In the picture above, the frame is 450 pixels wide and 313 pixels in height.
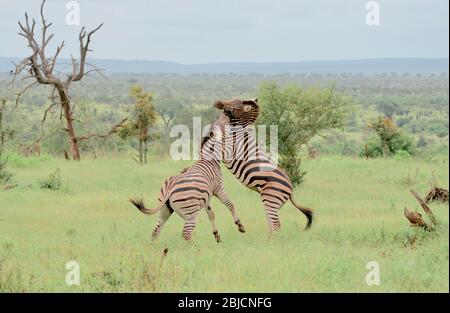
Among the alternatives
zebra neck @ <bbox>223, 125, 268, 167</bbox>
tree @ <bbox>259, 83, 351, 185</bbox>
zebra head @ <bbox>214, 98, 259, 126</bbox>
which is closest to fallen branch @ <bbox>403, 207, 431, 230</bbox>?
zebra neck @ <bbox>223, 125, 268, 167</bbox>

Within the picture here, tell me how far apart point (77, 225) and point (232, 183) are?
258 inches

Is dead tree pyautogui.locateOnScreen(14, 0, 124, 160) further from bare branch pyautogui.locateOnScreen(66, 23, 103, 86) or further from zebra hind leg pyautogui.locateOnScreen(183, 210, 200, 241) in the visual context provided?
zebra hind leg pyautogui.locateOnScreen(183, 210, 200, 241)

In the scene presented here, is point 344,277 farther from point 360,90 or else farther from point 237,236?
point 360,90

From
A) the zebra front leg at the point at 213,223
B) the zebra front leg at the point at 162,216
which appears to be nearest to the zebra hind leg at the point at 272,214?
the zebra front leg at the point at 213,223

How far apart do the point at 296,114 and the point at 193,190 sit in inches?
375

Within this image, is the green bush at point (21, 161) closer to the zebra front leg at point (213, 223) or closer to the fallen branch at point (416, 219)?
the zebra front leg at point (213, 223)

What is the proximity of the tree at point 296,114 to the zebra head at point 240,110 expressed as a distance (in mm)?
5708

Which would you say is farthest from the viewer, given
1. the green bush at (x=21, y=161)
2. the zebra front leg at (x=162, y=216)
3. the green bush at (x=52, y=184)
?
the green bush at (x=21, y=161)

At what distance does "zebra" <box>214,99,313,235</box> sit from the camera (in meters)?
11.4

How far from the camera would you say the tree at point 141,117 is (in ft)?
80.3

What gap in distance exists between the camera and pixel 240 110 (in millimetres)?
11898

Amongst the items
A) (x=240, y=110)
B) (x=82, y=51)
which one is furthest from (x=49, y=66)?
(x=240, y=110)
